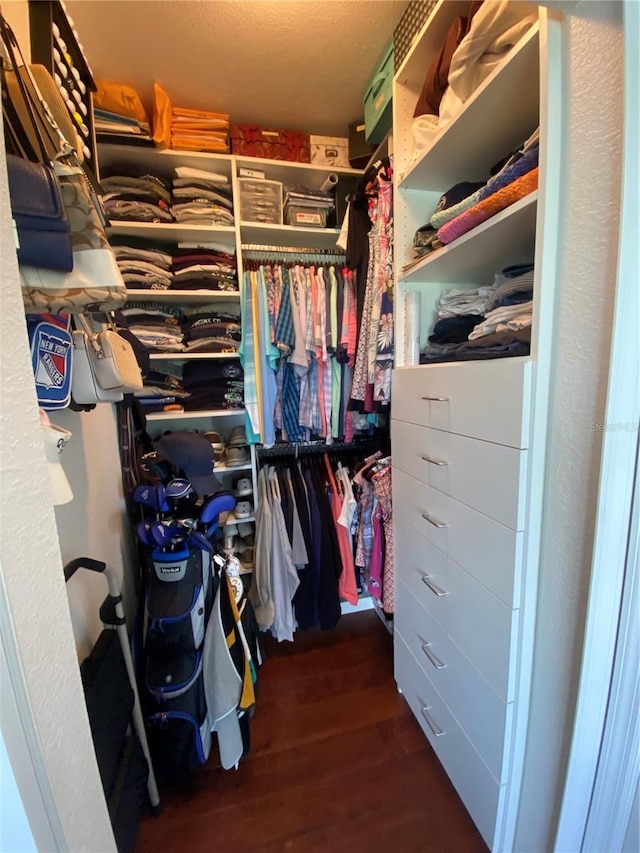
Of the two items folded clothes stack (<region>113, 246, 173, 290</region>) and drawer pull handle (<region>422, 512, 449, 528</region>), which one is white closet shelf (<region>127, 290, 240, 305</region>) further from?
drawer pull handle (<region>422, 512, 449, 528</region>)

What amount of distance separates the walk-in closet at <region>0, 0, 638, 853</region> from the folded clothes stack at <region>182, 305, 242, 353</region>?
0.02m

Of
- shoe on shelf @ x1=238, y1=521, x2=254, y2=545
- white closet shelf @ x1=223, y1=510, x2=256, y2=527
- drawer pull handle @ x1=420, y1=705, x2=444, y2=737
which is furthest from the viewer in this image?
shoe on shelf @ x1=238, y1=521, x2=254, y2=545

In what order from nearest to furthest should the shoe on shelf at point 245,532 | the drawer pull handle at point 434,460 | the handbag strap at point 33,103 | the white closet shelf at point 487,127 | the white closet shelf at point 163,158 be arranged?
the handbag strap at point 33,103 → the white closet shelf at point 487,127 → the drawer pull handle at point 434,460 → the white closet shelf at point 163,158 → the shoe on shelf at point 245,532

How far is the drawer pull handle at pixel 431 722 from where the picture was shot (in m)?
1.13

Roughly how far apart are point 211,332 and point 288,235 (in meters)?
0.64

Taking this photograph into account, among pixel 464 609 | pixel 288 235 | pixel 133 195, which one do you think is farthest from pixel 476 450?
pixel 133 195

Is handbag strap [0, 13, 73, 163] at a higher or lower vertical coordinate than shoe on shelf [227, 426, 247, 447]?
higher

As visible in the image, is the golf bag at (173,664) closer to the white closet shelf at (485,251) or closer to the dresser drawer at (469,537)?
the dresser drawer at (469,537)

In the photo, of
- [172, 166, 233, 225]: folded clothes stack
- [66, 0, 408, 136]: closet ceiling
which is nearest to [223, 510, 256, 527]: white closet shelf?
[172, 166, 233, 225]: folded clothes stack

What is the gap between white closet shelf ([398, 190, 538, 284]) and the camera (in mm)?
762

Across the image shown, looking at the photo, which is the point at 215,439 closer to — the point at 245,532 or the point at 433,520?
the point at 245,532

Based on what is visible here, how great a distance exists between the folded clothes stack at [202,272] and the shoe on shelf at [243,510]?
3.46 feet

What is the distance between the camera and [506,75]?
727 mm

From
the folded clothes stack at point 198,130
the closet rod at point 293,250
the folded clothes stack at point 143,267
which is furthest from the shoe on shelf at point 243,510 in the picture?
the folded clothes stack at point 198,130
